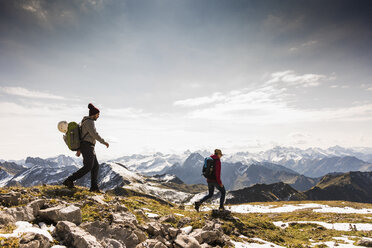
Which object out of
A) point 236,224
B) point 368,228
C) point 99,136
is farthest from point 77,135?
point 368,228

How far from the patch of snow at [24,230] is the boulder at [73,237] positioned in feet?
0.98

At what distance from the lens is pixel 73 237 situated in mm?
5762

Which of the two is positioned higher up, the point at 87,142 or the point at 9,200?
the point at 87,142

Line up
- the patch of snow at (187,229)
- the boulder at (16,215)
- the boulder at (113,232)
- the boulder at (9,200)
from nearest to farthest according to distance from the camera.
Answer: the boulder at (16,215) → the boulder at (113,232) → the boulder at (9,200) → the patch of snow at (187,229)

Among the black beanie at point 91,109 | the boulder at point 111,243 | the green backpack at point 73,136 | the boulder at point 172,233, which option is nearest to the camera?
the boulder at point 111,243

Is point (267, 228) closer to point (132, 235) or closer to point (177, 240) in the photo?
point (177, 240)

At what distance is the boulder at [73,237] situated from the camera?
5.64 meters

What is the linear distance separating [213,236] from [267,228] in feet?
29.4

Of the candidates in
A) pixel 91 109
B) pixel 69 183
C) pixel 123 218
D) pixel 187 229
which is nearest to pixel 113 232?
pixel 123 218

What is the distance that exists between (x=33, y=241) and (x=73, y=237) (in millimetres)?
1049

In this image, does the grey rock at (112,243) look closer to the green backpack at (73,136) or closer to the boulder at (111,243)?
the boulder at (111,243)

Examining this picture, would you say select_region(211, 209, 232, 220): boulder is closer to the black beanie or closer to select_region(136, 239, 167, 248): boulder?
select_region(136, 239, 167, 248): boulder

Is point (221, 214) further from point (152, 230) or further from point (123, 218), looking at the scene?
point (123, 218)

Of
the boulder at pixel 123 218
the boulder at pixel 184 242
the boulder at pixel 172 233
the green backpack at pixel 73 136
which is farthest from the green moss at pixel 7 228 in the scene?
the boulder at pixel 172 233
